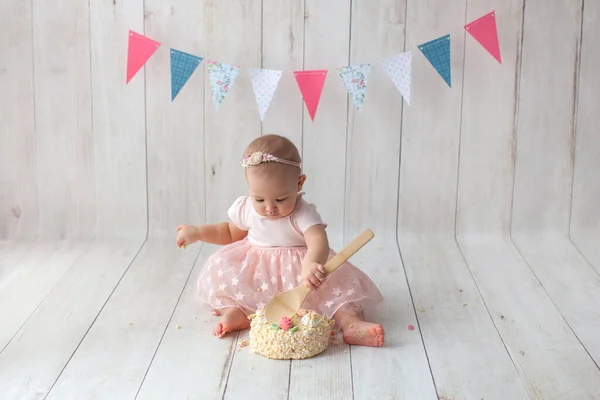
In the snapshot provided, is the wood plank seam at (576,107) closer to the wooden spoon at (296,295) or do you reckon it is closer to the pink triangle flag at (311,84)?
the pink triangle flag at (311,84)

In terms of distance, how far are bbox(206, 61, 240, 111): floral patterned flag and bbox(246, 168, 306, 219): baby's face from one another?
0.66 meters

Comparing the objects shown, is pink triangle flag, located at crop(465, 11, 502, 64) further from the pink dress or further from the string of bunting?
the pink dress

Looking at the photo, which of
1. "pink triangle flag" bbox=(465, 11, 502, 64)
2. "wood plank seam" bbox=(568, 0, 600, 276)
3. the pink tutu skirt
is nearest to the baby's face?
the pink tutu skirt

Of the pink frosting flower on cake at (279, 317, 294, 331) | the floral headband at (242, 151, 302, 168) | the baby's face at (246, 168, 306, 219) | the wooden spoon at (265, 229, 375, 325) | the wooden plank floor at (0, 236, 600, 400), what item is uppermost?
the floral headband at (242, 151, 302, 168)

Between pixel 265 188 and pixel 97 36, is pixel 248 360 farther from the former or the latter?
pixel 97 36

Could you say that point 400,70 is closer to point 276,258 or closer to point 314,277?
point 276,258

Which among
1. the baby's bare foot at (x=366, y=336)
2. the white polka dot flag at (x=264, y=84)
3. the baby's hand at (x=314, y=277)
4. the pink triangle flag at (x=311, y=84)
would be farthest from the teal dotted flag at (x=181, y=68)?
the baby's bare foot at (x=366, y=336)

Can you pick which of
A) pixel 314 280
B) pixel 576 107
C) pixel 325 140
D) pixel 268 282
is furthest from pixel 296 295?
pixel 576 107

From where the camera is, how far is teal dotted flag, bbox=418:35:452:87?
2.41m

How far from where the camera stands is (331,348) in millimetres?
1732

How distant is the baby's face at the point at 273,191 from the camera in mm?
1820

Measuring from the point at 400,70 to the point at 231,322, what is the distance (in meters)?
1.03

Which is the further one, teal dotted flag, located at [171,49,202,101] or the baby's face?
teal dotted flag, located at [171,49,202,101]

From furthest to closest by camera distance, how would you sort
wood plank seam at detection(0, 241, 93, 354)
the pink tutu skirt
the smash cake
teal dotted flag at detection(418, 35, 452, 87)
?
teal dotted flag at detection(418, 35, 452, 87) → the pink tutu skirt → wood plank seam at detection(0, 241, 93, 354) → the smash cake
